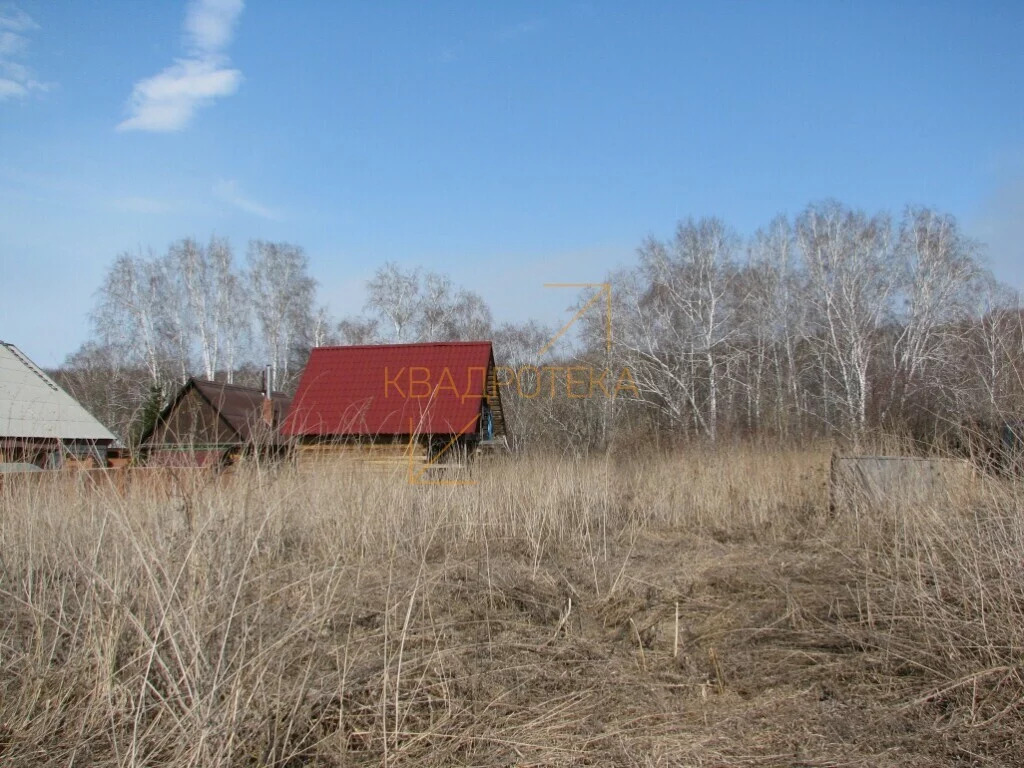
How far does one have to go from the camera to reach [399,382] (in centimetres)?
1524

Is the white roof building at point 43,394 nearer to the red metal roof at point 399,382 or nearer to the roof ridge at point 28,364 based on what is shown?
the roof ridge at point 28,364

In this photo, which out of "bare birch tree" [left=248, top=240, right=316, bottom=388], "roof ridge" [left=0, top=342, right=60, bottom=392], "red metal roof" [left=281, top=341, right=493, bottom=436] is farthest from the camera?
"bare birch tree" [left=248, top=240, right=316, bottom=388]

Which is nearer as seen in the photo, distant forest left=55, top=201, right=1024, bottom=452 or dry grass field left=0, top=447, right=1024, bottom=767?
dry grass field left=0, top=447, right=1024, bottom=767

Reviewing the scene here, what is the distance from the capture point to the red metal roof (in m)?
14.3

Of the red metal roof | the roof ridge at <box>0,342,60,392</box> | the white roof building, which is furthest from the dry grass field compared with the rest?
the roof ridge at <box>0,342,60,392</box>

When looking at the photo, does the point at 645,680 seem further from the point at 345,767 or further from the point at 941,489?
the point at 941,489

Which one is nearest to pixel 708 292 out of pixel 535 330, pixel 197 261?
pixel 535 330

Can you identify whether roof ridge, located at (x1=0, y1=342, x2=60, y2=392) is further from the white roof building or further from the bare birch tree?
the bare birch tree

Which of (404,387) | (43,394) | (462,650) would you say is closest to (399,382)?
(404,387)

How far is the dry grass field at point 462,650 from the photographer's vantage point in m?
2.16

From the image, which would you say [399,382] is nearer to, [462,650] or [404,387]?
[404,387]

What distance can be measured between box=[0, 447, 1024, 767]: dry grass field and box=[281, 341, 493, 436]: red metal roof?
8.88 metres

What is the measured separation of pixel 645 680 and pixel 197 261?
87.2 feet

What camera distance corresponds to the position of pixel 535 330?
28.7m
